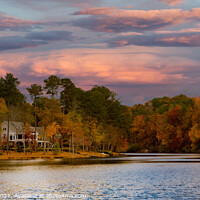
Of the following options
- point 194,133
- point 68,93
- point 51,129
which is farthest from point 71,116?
point 194,133

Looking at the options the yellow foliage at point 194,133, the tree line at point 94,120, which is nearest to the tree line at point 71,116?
the tree line at point 94,120

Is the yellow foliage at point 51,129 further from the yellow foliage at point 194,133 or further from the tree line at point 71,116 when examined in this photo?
the yellow foliage at point 194,133

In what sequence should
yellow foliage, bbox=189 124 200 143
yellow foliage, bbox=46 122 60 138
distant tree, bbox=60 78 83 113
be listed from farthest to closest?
distant tree, bbox=60 78 83 113
yellow foliage, bbox=189 124 200 143
yellow foliage, bbox=46 122 60 138

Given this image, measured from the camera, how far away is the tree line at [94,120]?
411 ft

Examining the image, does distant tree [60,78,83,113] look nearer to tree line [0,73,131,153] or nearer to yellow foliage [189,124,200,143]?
tree line [0,73,131,153]

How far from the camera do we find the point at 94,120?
144 meters

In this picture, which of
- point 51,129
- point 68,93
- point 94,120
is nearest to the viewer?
point 51,129

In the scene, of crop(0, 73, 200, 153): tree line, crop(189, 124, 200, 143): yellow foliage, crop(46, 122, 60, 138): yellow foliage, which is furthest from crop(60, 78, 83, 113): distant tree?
crop(189, 124, 200, 143): yellow foliage

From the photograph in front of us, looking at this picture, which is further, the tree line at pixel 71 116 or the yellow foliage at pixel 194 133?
the yellow foliage at pixel 194 133

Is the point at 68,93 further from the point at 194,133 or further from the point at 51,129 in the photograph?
the point at 194,133

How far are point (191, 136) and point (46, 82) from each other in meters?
59.5

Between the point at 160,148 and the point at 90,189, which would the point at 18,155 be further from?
the point at 160,148

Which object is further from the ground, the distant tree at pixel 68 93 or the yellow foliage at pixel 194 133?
the distant tree at pixel 68 93

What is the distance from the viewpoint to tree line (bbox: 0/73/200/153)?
125 m
